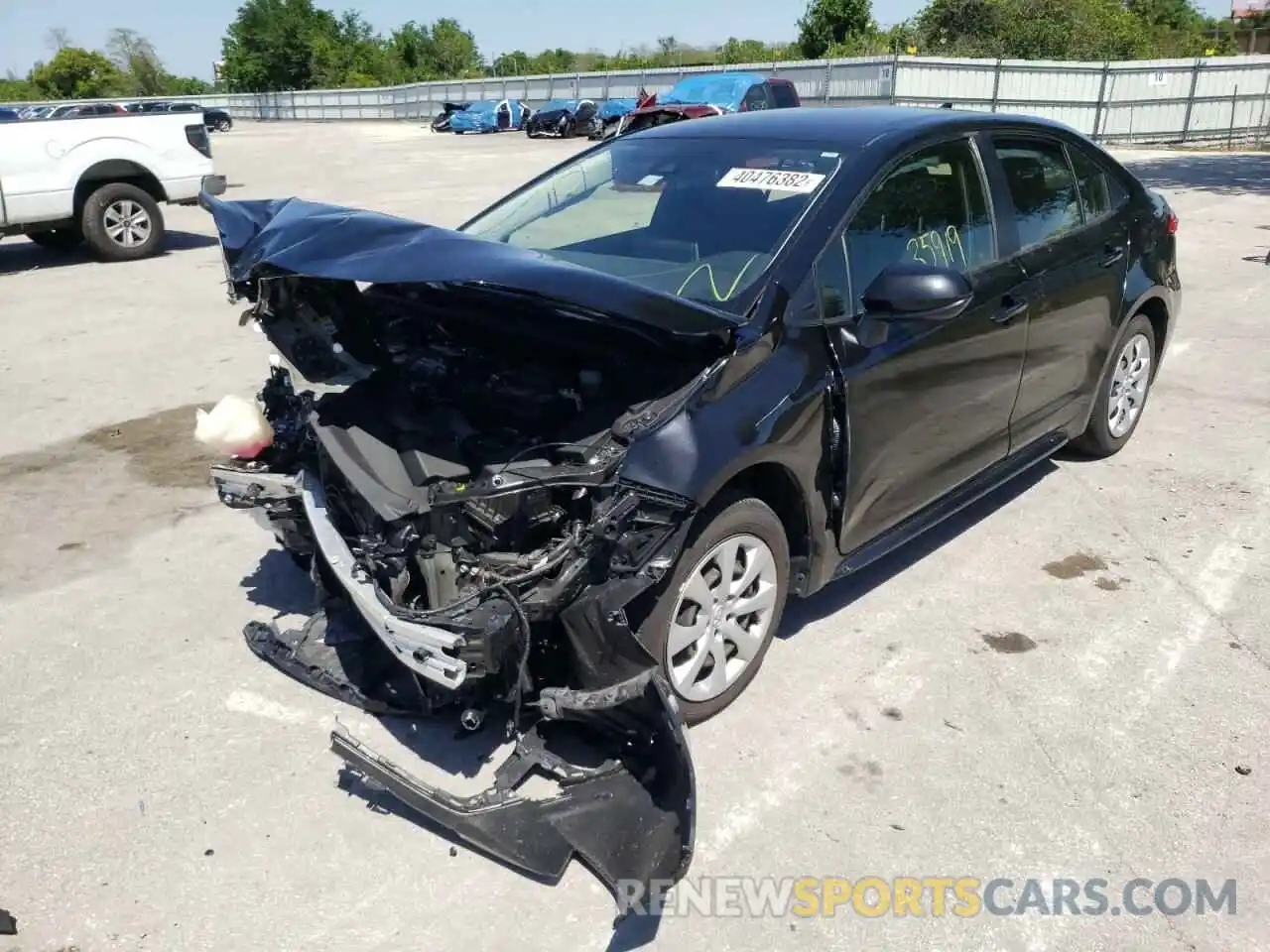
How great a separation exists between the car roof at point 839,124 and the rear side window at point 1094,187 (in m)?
0.37

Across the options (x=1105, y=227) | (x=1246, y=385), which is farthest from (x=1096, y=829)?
(x=1246, y=385)

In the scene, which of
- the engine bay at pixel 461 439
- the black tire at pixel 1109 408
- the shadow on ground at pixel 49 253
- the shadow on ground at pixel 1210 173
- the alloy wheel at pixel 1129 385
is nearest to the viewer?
the engine bay at pixel 461 439

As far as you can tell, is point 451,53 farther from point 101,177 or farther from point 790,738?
point 790,738

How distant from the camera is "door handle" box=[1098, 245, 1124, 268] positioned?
15.7ft

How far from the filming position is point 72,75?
65750 mm

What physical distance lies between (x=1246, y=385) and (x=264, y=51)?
81.8 metres

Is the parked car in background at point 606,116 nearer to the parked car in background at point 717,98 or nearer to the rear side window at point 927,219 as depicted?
the parked car in background at point 717,98

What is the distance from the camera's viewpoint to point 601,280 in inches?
115

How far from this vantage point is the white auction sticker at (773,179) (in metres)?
3.62

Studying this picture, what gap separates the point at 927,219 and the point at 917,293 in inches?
30.2

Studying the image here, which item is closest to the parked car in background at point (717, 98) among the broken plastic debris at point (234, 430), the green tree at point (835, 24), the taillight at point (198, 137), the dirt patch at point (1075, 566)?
the taillight at point (198, 137)

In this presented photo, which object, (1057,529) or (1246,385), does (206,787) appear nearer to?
(1057,529)

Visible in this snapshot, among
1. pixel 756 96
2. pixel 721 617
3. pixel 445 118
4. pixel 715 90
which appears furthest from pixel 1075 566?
pixel 445 118

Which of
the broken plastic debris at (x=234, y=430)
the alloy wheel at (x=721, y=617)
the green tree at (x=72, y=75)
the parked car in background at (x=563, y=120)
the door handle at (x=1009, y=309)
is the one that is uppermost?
the green tree at (x=72, y=75)
